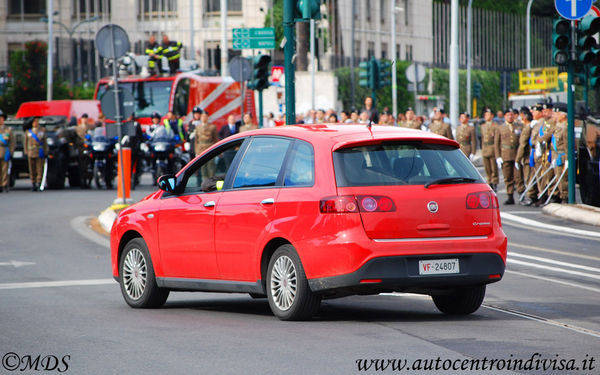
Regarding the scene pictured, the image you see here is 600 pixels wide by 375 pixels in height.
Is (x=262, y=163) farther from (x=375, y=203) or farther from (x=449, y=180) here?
(x=449, y=180)

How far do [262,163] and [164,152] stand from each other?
2230 cm

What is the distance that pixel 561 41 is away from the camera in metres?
22.1

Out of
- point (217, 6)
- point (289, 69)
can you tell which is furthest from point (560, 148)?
point (217, 6)

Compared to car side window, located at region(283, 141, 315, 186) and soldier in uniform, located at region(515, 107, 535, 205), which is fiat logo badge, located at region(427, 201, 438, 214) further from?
soldier in uniform, located at region(515, 107, 535, 205)

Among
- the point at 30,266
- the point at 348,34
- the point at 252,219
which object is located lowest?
the point at 30,266

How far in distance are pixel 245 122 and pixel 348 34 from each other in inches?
2302

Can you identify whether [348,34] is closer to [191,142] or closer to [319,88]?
[319,88]

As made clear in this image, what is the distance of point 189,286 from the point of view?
1066cm

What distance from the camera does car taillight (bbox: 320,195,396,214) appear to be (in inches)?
362

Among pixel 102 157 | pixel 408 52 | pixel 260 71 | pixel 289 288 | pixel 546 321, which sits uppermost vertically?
pixel 408 52

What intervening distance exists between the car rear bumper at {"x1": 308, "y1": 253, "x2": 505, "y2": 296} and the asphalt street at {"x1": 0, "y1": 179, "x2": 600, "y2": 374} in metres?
0.30

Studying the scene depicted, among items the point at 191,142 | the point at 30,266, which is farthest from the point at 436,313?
the point at 191,142

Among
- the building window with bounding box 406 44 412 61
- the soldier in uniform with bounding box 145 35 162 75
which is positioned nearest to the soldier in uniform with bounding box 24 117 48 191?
the soldier in uniform with bounding box 145 35 162 75

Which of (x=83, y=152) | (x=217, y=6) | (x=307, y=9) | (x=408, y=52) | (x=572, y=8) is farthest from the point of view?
(x=408, y=52)
